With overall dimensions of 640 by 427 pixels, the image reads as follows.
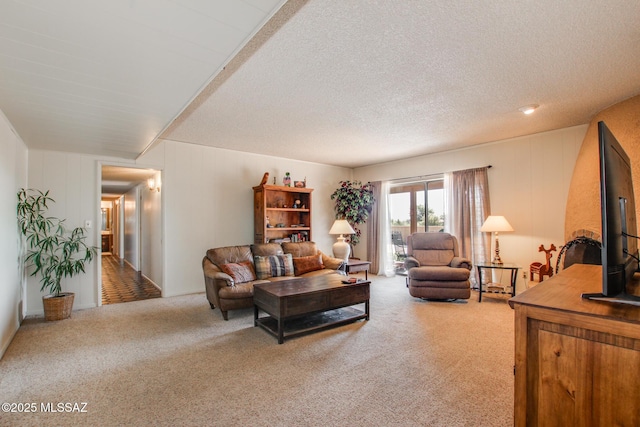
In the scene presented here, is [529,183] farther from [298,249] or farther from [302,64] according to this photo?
[302,64]

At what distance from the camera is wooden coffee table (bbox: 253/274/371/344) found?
10.2 ft

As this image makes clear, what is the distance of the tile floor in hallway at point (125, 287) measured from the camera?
16.3 feet

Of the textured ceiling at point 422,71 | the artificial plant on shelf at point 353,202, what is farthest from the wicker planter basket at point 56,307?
the artificial plant on shelf at point 353,202

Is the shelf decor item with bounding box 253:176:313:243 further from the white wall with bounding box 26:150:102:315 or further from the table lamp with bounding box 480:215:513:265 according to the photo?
the table lamp with bounding box 480:215:513:265

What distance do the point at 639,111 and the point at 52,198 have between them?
7.14 meters

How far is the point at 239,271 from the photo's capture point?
403cm

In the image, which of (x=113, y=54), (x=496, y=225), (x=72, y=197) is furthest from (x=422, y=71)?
(x=72, y=197)

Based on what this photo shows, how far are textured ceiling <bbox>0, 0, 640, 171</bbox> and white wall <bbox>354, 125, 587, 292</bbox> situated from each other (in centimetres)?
49

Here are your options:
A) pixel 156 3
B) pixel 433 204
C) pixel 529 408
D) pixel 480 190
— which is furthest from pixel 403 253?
pixel 156 3

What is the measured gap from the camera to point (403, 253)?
6852 mm

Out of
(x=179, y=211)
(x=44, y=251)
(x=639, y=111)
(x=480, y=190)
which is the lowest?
(x=44, y=251)

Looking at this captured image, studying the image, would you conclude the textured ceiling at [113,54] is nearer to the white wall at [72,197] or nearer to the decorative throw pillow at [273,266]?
the white wall at [72,197]

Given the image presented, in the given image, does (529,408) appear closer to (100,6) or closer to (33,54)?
(100,6)

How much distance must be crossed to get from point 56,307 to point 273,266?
A: 8.72 ft
